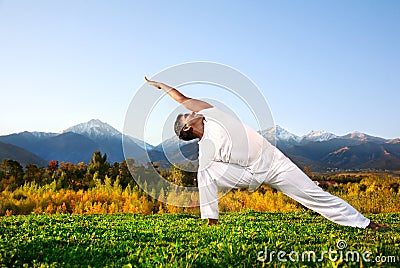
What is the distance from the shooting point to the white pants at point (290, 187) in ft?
20.0

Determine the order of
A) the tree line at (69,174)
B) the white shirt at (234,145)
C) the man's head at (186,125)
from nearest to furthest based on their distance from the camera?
the white shirt at (234,145)
the man's head at (186,125)
the tree line at (69,174)

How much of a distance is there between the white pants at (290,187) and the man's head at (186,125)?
630 millimetres

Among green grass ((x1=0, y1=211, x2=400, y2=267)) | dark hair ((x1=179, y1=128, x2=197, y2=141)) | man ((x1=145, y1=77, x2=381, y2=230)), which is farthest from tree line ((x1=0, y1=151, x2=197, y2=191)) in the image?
green grass ((x1=0, y1=211, x2=400, y2=267))

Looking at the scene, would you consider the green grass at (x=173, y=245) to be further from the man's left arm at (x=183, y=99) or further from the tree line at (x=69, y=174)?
the tree line at (x=69, y=174)

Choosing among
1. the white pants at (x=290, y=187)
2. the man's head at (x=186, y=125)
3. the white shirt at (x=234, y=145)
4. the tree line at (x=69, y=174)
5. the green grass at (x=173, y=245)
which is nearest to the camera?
the green grass at (x=173, y=245)

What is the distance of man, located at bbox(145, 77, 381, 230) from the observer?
6141 millimetres

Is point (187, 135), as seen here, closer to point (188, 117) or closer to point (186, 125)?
point (186, 125)

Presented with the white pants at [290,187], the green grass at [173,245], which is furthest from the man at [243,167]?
the green grass at [173,245]

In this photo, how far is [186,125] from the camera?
6.61 metres

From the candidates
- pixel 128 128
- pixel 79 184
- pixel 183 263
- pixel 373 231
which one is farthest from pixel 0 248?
pixel 79 184

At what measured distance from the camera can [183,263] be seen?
380 centimetres

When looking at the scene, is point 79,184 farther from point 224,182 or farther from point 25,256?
point 25,256

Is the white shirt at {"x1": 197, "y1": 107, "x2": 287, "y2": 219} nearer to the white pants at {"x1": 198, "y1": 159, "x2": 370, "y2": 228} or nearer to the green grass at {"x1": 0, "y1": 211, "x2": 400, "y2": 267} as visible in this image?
the white pants at {"x1": 198, "y1": 159, "x2": 370, "y2": 228}

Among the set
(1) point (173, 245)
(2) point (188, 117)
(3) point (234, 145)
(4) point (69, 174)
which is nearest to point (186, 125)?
(2) point (188, 117)
